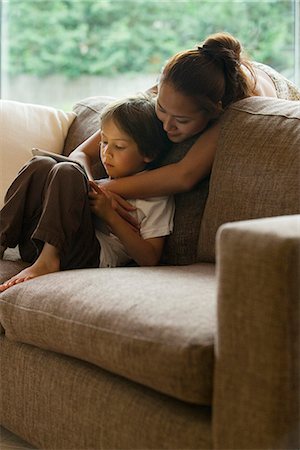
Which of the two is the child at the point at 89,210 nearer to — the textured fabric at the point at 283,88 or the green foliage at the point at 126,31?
the textured fabric at the point at 283,88

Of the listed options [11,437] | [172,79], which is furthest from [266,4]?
[11,437]

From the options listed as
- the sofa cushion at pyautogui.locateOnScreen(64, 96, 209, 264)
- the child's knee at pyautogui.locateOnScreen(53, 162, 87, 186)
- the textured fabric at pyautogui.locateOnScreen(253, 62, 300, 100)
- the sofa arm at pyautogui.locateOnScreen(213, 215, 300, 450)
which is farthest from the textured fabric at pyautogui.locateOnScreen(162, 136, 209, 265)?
the sofa arm at pyautogui.locateOnScreen(213, 215, 300, 450)

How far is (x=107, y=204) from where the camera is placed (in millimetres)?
2281

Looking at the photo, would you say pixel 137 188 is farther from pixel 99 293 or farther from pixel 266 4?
pixel 266 4

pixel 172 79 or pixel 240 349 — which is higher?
pixel 172 79

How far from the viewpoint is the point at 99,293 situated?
1834 millimetres

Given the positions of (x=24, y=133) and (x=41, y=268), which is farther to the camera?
(x=24, y=133)

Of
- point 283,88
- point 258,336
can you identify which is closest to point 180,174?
point 283,88

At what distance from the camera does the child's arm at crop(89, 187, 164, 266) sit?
2.28 m

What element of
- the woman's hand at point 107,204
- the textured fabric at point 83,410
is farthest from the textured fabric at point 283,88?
the textured fabric at point 83,410

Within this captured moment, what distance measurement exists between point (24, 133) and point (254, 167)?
1.04m

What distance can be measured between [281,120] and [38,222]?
0.71m

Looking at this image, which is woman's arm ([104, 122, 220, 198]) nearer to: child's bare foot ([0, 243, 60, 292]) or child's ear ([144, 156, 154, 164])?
child's ear ([144, 156, 154, 164])

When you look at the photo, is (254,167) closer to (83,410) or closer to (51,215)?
(51,215)
